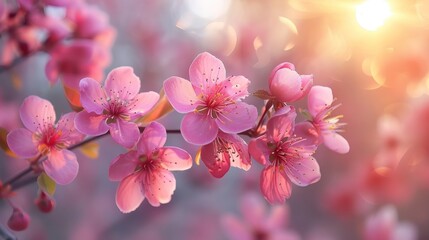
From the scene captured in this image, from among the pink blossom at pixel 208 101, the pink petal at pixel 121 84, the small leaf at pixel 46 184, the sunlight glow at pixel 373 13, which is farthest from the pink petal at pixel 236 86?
the sunlight glow at pixel 373 13

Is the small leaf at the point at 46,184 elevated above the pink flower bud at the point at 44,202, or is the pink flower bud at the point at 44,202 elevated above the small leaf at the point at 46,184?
the small leaf at the point at 46,184

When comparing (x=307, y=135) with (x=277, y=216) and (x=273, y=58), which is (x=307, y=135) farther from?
(x=273, y=58)

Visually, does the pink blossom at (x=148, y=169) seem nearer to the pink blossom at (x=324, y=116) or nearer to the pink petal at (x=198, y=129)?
the pink petal at (x=198, y=129)

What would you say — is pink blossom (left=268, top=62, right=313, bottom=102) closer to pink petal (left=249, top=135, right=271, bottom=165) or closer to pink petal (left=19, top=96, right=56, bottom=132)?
pink petal (left=249, top=135, right=271, bottom=165)

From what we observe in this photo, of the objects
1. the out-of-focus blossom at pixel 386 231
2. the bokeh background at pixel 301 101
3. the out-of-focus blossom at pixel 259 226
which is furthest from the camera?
the bokeh background at pixel 301 101

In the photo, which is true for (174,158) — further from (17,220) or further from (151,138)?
(17,220)

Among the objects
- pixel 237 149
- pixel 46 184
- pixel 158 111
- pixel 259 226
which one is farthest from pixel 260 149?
pixel 259 226
